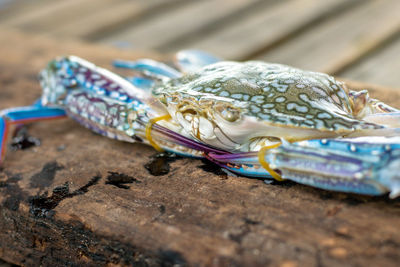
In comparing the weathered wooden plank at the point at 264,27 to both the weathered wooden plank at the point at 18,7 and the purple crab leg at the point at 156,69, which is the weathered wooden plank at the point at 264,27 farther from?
the weathered wooden plank at the point at 18,7

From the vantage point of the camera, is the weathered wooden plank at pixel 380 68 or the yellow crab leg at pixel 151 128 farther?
the weathered wooden plank at pixel 380 68

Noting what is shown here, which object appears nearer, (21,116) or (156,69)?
(21,116)

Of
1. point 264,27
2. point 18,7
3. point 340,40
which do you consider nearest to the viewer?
point 340,40

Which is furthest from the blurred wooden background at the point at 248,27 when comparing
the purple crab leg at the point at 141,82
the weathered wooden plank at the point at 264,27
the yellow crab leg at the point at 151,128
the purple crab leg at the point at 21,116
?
the yellow crab leg at the point at 151,128

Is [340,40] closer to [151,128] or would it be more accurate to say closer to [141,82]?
[141,82]

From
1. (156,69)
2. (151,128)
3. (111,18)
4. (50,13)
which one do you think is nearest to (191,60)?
(156,69)

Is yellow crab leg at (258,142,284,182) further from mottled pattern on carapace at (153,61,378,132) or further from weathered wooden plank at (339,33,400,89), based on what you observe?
weathered wooden plank at (339,33,400,89)

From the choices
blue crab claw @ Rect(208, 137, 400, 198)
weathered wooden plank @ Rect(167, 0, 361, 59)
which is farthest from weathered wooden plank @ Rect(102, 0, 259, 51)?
blue crab claw @ Rect(208, 137, 400, 198)
